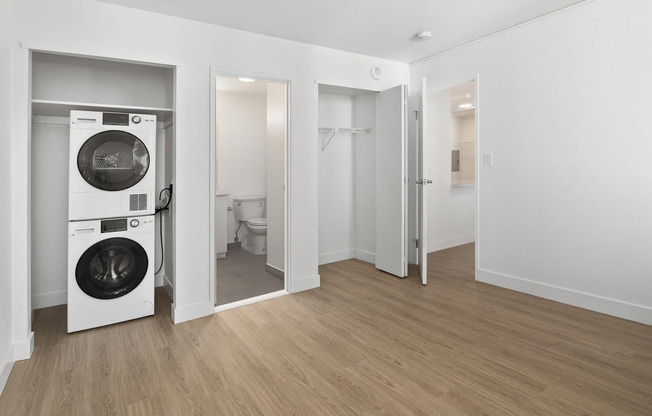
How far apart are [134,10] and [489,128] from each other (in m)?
3.31

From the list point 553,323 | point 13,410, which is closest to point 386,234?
point 553,323

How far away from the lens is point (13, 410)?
1.77 metres

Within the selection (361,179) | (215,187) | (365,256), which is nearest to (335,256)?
(365,256)

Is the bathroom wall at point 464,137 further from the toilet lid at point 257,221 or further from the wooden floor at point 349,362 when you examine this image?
the wooden floor at point 349,362

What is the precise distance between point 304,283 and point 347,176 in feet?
5.60

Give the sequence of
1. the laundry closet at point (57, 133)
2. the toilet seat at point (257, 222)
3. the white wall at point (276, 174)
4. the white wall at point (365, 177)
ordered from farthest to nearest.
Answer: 1. the toilet seat at point (257, 222)
2. the white wall at point (365, 177)
3. the white wall at point (276, 174)
4. the laundry closet at point (57, 133)

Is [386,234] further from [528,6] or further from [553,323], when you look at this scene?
[528,6]

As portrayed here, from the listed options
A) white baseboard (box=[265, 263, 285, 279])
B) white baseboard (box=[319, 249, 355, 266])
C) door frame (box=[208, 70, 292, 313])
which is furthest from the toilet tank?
door frame (box=[208, 70, 292, 313])

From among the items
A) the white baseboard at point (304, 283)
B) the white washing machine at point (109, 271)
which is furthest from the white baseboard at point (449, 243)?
the white washing machine at point (109, 271)

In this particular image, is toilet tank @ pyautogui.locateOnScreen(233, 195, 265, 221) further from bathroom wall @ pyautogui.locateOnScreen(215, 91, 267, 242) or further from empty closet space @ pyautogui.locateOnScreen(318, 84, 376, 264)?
empty closet space @ pyautogui.locateOnScreen(318, 84, 376, 264)

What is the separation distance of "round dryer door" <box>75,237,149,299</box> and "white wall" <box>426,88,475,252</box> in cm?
375

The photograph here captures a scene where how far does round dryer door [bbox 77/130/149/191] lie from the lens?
103 inches

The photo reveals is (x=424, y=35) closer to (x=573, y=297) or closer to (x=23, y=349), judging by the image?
(x=573, y=297)

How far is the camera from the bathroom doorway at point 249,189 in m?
3.77
